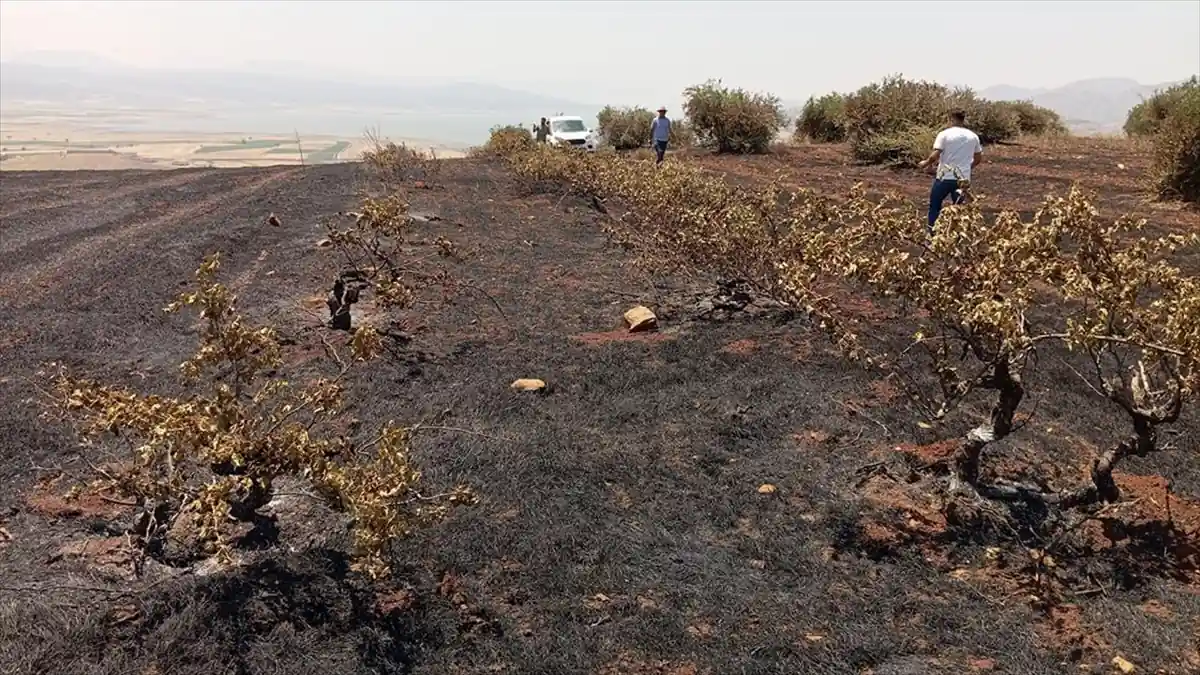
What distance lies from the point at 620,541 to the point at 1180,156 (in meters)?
12.9

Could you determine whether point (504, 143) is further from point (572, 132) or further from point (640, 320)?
point (640, 320)

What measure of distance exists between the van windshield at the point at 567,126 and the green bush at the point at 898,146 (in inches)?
435

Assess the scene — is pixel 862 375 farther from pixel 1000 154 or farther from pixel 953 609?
pixel 1000 154

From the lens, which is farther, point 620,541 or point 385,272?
point 385,272

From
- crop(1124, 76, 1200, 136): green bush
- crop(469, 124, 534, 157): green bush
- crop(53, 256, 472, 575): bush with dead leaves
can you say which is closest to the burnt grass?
crop(53, 256, 472, 575): bush with dead leaves

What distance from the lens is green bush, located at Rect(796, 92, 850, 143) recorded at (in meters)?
25.4

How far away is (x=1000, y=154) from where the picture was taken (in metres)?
19.1

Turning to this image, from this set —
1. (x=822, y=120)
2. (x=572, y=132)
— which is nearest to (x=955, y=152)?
(x=822, y=120)

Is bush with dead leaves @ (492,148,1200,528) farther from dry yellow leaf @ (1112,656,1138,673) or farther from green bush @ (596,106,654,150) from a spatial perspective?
green bush @ (596,106,654,150)

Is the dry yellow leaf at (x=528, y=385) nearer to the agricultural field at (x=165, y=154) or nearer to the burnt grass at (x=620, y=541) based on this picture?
the burnt grass at (x=620, y=541)

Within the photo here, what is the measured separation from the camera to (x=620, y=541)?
342cm

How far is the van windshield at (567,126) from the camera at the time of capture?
2800 centimetres

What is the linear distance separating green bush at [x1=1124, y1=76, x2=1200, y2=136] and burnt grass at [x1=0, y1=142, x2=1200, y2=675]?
53.5 ft

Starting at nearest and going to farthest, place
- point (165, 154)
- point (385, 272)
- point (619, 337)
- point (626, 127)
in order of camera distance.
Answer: point (619, 337) → point (385, 272) → point (626, 127) → point (165, 154)
